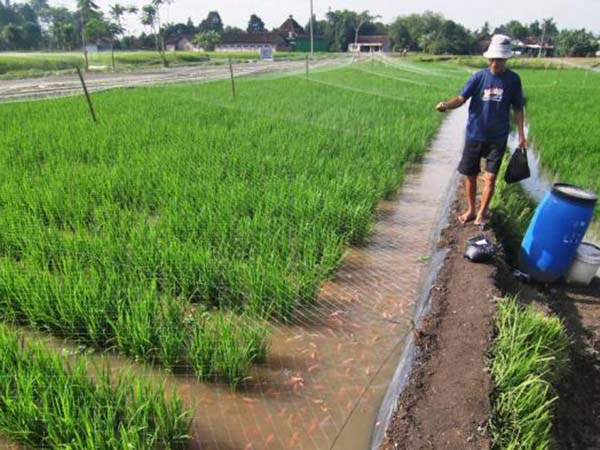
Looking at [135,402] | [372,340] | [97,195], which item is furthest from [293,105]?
[135,402]

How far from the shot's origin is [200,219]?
11.5ft

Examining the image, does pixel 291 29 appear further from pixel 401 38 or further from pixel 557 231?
pixel 557 231

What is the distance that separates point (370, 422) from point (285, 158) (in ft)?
12.4

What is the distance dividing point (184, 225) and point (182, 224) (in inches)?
0.7

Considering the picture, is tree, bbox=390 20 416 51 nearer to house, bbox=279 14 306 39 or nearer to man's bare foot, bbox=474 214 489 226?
house, bbox=279 14 306 39

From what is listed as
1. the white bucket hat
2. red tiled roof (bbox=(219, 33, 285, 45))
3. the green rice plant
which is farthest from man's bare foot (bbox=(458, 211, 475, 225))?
red tiled roof (bbox=(219, 33, 285, 45))

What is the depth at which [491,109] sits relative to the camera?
11.6 feet

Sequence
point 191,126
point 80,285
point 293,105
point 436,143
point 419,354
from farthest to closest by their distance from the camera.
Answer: point 293,105 → point 436,143 → point 191,126 → point 80,285 → point 419,354

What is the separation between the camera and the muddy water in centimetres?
197

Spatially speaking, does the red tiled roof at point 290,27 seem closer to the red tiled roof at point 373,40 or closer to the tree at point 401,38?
the red tiled roof at point 373,40

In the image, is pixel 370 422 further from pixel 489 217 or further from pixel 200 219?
pixel 489 217

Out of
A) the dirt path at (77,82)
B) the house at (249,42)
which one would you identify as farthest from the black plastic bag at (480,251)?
the house at (249,42)

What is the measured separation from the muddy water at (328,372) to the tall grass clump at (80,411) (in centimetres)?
16

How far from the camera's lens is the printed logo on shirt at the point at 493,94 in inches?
138
